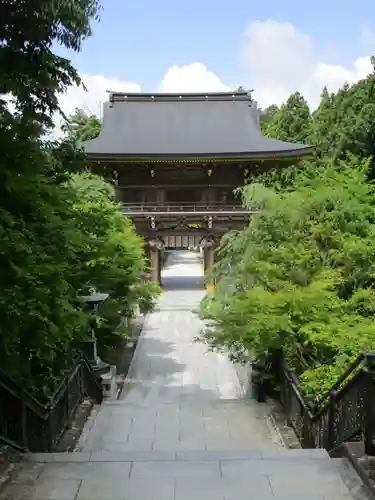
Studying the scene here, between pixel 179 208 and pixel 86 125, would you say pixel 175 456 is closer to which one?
pixel 179 208

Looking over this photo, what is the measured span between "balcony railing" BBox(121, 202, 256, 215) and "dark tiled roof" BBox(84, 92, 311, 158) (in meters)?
2.25

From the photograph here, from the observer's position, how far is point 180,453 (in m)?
5.33

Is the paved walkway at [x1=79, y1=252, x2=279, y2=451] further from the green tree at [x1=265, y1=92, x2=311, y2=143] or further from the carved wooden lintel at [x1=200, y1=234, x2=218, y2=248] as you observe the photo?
the green tree at [x1=265, y1=92, x2=311, y2=143]

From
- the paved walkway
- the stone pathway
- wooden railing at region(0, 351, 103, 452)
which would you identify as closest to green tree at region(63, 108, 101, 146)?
the paved walkway

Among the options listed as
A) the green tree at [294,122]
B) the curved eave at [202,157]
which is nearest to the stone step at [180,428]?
the curved eave at [202,157]

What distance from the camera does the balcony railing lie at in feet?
75.5

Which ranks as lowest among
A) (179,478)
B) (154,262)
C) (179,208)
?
(179,478)

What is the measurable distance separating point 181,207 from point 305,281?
14625mm

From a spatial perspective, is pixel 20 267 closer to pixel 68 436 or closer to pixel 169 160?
pixel 68 436

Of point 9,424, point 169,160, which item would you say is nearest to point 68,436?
point 9,424

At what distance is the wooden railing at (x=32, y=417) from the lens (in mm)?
5320

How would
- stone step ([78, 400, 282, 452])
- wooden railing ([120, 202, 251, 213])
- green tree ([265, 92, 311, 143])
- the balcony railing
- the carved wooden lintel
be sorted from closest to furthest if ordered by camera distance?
stone step ([78, 400, 282, 452]), the balcony railing, wooden railing ([120, 202, 251, 213]), the carved wooden lintel, green tree ([265, 92, 311, 143])

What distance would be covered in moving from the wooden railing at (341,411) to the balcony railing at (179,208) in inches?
609

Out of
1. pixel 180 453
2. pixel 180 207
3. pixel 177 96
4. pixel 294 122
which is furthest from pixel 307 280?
pixel 294 122
